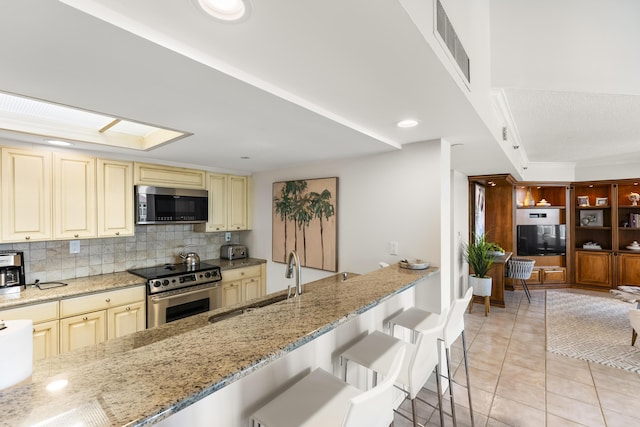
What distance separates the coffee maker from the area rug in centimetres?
535

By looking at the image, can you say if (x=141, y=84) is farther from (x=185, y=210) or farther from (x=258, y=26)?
(x=185, y=210)

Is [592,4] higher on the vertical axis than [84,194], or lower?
higher

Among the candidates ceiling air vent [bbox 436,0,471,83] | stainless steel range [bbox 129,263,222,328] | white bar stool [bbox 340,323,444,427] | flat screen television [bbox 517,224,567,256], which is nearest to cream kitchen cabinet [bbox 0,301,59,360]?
stainless steel range [bbox 129,263,222,328]

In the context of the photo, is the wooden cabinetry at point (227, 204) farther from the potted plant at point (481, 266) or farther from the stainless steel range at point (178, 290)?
the potted plant at point (481, 266)

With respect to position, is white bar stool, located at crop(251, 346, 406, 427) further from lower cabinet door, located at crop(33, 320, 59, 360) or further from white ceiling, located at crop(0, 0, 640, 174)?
lower cabinet door, located at crop(33, 320, 59, 360)

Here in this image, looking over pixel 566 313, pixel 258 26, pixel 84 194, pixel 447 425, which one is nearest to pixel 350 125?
pixel 258 26

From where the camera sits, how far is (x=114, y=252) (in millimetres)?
3301

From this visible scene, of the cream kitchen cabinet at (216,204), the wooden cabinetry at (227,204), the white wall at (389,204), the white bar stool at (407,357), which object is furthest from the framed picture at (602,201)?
the cream kitchen cabinet at (216,204)

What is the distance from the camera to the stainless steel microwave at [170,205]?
3.21 metres

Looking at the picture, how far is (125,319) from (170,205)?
1.26 metres

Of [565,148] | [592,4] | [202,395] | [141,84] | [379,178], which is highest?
[592,4]

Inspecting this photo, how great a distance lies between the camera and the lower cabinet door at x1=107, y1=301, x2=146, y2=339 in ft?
9.13

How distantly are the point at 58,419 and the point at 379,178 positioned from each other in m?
2.67

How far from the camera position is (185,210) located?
11.7 feet
